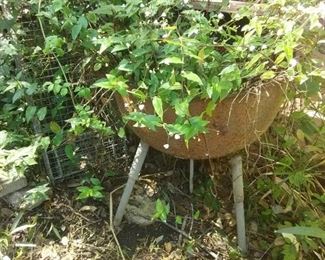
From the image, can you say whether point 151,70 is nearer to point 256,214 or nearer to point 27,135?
point 27,135

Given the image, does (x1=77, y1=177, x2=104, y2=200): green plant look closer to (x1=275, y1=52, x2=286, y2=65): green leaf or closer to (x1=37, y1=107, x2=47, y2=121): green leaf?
(x1=37, y1=107, x2=47, y2=121): green leaf

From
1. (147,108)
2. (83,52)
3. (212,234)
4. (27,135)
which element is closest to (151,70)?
(147,108)

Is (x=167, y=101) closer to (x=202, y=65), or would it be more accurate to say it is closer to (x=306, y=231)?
(x=202, y=65)

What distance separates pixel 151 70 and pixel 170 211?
20.9 inches

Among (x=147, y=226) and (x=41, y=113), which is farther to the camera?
(x=147, y=226)

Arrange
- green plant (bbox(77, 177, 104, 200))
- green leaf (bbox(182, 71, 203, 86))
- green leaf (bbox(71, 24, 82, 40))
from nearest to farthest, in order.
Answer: green leaf (bbox(182, 71, 203, 86))
green leaf (bbox(71, 24, 82, 40))
green plant (bbox(77, 177, 104, 200))

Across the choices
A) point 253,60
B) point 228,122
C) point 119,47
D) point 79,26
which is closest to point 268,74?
point 253,60

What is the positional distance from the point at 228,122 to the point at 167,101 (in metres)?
0.15

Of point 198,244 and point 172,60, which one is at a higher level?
point 172,60

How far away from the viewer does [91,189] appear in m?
1.37

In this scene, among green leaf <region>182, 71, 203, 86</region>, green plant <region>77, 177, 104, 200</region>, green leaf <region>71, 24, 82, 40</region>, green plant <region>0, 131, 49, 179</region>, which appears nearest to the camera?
green leaf <region>182, 71, 203, 86</region>

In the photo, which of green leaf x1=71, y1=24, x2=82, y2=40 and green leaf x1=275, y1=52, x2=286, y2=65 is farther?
green leaf x1=71, y1=24, x2=82, y2=40

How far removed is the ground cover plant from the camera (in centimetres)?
104

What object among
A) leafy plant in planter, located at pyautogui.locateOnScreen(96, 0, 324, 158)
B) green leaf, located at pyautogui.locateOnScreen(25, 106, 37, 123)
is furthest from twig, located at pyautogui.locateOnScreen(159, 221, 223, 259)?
green leaf, located at pyautogui.locateOnScreen(25, 106, 37, 123)
